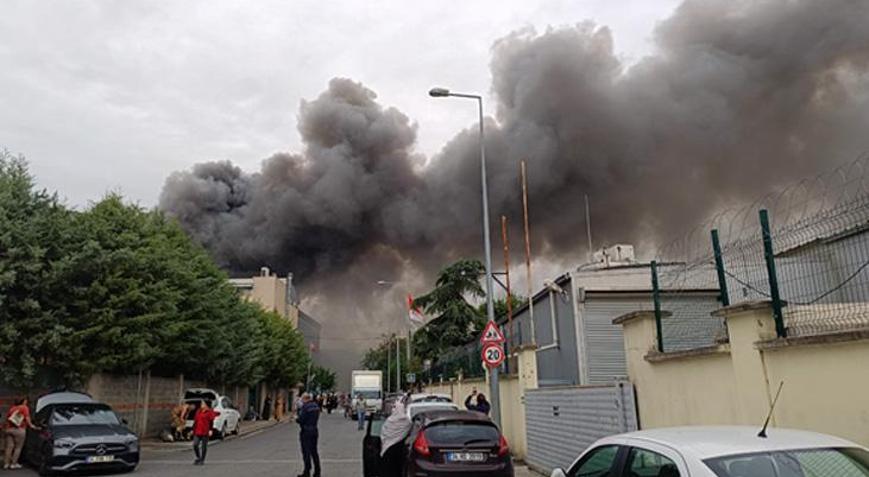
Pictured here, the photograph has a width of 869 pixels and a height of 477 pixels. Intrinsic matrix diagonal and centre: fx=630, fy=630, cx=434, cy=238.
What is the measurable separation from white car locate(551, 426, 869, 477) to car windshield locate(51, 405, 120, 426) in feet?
41.9

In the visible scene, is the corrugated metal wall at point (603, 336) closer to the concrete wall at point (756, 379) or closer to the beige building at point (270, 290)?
the concrete wall at point (756, 379)

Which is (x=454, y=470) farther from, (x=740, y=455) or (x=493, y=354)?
(x=740, y=455)

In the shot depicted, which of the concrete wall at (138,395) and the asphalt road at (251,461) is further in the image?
the concrete wall at (138,395)

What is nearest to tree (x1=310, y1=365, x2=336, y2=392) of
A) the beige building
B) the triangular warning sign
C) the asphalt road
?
the beige building

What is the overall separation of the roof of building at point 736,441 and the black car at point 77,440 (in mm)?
11679

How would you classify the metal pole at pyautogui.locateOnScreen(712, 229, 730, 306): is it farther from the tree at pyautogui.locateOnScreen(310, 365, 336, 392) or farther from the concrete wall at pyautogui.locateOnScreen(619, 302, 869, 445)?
the tree at pyautogui.locateOnScreen(310, 365, 336, 392)

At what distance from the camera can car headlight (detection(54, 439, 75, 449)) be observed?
12.0 meters

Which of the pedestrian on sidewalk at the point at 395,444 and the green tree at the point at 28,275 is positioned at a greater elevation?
Result: the green tree at the point at 28,275

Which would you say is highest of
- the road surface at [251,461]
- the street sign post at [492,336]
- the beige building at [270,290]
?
the beige building at [270,290]

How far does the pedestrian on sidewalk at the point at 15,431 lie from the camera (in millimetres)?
13227

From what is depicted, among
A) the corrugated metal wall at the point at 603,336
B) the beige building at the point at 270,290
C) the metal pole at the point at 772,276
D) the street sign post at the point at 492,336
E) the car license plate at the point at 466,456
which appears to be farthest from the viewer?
the beige building at the point at 270,290

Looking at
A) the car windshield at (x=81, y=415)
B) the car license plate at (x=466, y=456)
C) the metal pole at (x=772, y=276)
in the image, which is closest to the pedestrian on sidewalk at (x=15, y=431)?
the car windshield at (x=81, y=415)

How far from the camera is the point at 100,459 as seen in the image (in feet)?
39.8

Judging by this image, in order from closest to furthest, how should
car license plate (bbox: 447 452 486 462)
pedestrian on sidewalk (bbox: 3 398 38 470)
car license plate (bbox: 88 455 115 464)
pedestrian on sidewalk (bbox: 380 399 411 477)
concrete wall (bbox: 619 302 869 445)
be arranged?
concrete wall (bbox: 619 302 869 445)
car license plate (bbox: 447 452 486 462)
pedestrian on sidewalk (bbox: 380 399 411 477)
car license plate (bbox: 88 455 115 464)
pedestrian on sidewalk (bbox: 3 398 38 470)
